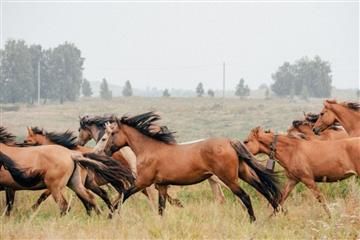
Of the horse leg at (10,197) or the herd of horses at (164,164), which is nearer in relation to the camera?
the herd of horses at (164,164)

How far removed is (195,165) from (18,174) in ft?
7.76

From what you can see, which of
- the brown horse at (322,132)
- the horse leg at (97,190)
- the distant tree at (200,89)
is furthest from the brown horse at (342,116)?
the distant tree at (200,89)

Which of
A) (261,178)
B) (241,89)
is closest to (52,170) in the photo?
(261,178)

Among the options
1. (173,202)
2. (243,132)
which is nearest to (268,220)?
(173,202)

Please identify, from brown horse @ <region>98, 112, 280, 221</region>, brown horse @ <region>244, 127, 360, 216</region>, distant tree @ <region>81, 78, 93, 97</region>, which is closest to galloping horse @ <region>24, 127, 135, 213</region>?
brown horse @ <region>98, 112, 280, 221</region>

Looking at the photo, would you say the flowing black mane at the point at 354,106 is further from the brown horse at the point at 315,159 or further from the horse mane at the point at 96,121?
the horse mane at the point at 96,121

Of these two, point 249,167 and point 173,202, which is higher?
point 249,167

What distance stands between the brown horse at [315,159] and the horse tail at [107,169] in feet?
7.18

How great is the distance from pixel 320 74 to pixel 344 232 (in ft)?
239

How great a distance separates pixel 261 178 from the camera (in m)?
7.82

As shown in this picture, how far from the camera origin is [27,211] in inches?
334

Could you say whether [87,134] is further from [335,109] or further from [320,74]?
[320,74]

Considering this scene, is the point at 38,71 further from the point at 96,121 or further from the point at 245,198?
the point at 245,198

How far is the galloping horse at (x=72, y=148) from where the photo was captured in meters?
8.41
